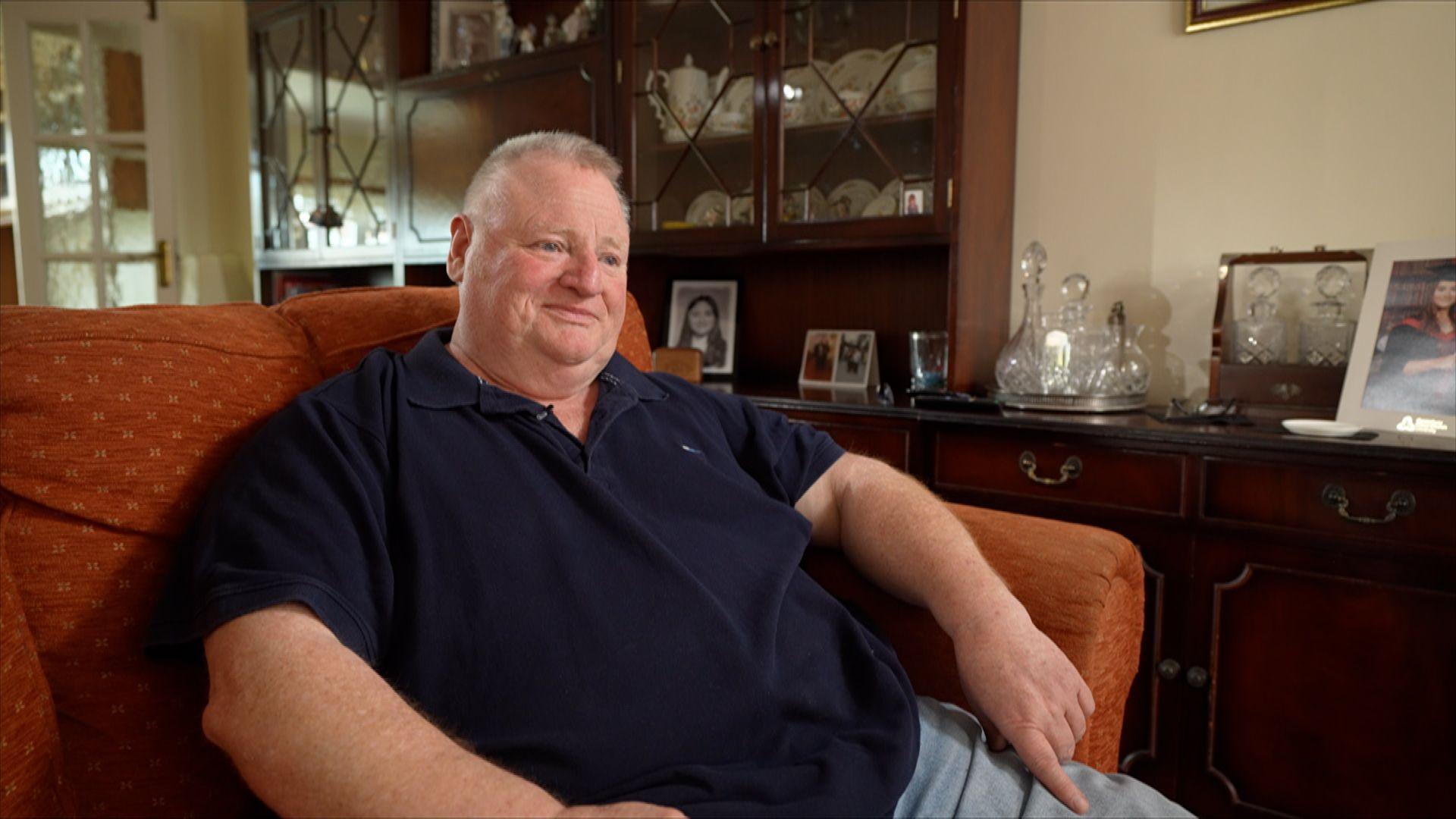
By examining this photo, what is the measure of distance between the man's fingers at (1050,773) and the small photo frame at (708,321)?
1952mm

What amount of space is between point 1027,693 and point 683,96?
1.98 meters

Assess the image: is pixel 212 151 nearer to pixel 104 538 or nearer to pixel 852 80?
pixel 852 80

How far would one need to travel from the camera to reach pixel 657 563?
3.21ft

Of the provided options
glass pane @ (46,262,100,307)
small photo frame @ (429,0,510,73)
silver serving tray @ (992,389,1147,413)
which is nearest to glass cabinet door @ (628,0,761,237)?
small photo frame @ (429,0,510,73)

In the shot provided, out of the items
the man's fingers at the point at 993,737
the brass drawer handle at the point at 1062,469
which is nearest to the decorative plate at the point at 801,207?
the brass drawer handle at the point at 1062,469

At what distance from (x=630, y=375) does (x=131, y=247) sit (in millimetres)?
3579

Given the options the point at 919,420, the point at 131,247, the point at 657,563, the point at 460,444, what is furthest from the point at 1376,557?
the point at 131,247

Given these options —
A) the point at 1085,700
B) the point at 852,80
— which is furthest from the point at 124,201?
the point at 1085,700

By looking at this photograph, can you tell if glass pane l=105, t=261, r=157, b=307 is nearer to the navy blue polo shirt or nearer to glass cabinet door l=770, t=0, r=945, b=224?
glass cabinet door l=770, t=0, r=945, b=224

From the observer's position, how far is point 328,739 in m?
0.72

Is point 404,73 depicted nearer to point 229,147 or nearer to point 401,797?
point 229,147

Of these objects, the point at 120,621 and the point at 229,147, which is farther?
the point at 229,147

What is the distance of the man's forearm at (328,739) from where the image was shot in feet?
2.31

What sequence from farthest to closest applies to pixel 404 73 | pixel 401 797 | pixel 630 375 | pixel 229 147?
pixel 229 147 → pixel 404 73 → pixel 630 375 → pixel 401 797
